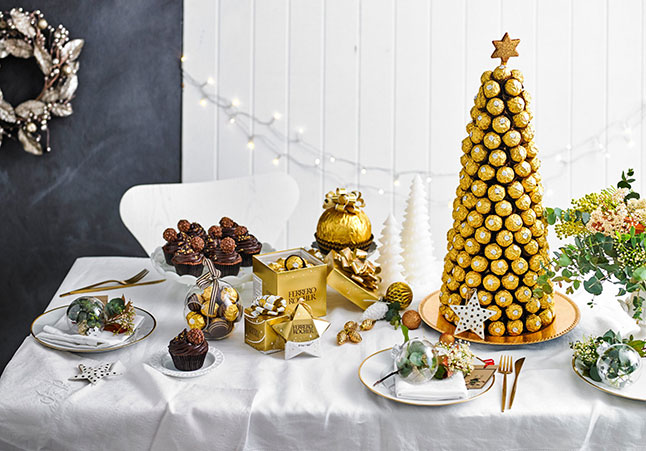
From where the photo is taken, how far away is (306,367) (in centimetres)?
132

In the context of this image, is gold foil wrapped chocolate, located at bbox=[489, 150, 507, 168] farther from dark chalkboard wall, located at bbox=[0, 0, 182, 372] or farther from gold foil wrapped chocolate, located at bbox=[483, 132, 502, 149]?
dark chalkboard wall, located at bbox=[0, 0, 182, 372]

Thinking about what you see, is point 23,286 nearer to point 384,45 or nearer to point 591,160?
point 384,45

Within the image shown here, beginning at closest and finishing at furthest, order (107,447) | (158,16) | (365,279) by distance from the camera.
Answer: (107,447) → (365,279) → (158,16)

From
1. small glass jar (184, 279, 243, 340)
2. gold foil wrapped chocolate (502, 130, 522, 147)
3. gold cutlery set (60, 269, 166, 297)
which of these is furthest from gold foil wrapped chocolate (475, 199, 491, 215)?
gold cutlery set (60, 269, 166, 297)

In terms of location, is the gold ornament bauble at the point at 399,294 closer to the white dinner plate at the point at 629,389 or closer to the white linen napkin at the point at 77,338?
the white dinner plate at the point at 629,389

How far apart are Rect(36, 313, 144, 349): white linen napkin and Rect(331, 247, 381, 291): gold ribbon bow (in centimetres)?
52

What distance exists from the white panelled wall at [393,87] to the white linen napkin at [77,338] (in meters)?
1.53

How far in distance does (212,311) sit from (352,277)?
361 millimetres

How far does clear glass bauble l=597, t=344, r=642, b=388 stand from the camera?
3.84 ft

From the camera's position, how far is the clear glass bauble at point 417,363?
1187 mm

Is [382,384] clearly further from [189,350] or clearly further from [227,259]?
[227,259]

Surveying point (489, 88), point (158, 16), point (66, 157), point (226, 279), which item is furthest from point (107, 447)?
point (158, 16)

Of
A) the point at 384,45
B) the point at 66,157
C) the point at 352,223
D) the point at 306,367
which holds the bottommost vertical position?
the point at 306,367

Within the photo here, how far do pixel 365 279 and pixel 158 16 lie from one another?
5.57ft
